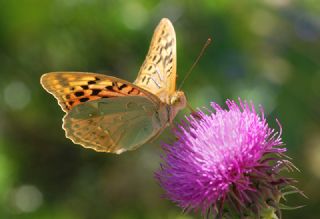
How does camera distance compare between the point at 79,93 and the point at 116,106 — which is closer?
the point at 79,93

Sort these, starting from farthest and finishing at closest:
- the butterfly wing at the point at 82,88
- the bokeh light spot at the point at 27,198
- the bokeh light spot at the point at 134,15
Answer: the bokeh light spot at the point at 134,15, the bokeh light spot at the point at 27,198, the butterfly wing at the point at 82,88

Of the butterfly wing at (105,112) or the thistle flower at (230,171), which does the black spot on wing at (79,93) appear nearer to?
the butterfly wing at (105,112)

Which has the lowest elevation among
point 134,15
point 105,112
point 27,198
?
point 27,198

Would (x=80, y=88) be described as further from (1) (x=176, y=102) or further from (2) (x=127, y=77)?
(2) (x=127, y=77)

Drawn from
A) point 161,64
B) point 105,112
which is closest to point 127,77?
point 161,64

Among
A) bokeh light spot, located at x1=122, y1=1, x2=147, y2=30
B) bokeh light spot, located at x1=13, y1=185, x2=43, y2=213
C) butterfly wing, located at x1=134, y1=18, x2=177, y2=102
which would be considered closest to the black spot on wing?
butterfly wing, located at x1=134, y1=18, x2=177, y2=102

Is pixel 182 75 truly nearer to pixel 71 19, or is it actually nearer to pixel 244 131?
pixel 71 19

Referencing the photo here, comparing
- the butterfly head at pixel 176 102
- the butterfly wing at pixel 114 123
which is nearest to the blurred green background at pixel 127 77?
the butterfly wing at pixel 114 123

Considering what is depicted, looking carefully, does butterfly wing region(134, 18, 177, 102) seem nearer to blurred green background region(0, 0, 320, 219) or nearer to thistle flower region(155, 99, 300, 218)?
thistle flower region(155, 99, 300, 218)
